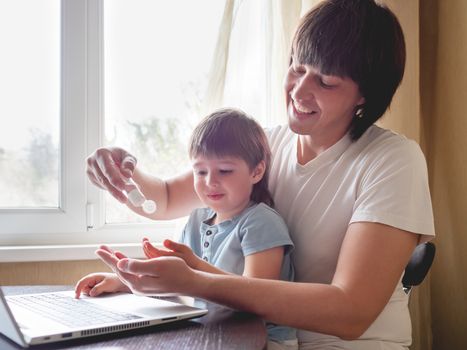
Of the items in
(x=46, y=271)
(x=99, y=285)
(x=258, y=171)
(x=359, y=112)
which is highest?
(x=359, y=112)

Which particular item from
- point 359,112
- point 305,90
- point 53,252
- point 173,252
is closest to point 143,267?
point 173,252

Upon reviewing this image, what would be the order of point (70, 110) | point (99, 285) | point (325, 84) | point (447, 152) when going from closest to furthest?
1. point (99, 285)
2. point (325, 84)
3. point (447, 152)
4. point (70, 110)

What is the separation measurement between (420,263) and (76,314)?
760 millimetres

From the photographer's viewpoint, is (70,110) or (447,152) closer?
(447,152)

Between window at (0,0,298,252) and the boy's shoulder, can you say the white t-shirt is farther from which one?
window at (0,0,298,252)

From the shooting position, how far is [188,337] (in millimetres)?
858

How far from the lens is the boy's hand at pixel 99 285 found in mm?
1141

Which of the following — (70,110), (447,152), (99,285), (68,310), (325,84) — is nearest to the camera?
(68,310)

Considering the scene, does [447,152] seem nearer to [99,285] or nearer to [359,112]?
[359,112]

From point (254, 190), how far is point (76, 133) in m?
0.80

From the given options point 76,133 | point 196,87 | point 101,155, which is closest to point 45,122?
point 76,133

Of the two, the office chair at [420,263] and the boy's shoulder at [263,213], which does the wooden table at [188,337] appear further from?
the office chair at [420,263]

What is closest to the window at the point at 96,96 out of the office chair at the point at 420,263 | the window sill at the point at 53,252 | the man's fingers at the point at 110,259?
the window sill at the point at 53,252

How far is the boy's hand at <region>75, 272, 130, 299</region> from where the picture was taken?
1141 millimetres
